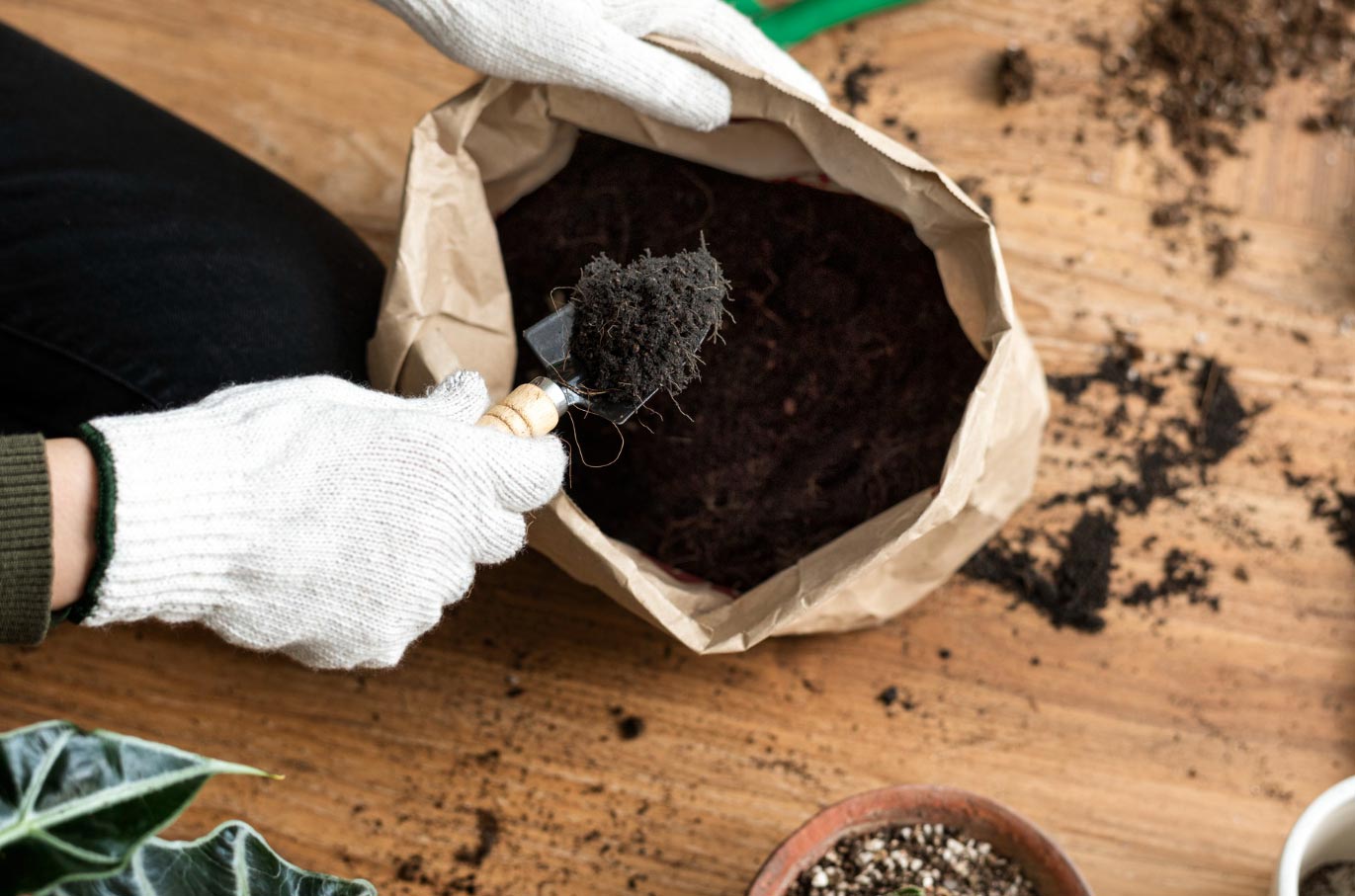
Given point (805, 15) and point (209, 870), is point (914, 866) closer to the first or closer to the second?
point (209, 870)

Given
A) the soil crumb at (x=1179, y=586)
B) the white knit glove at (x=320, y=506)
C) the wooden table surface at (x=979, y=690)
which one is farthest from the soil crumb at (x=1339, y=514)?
the white knit glove at (x=320, y=506)

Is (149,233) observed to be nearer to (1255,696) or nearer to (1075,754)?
(1075,754)

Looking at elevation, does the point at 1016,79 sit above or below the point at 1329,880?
above

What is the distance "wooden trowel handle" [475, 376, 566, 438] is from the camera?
2.30 feet

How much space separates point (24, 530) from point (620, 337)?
1.26 ft

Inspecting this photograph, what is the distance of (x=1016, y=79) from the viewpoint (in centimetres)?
105

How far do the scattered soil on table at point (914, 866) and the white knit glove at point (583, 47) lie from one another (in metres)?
0.58

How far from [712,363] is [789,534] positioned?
0.17 m

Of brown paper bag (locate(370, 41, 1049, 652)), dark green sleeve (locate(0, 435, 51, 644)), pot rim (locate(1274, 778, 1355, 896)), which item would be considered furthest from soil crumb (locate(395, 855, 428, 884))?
pot rim (locate(1274, 778, 1355, 896))

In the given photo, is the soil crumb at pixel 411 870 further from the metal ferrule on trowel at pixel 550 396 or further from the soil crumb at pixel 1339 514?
the soil crumb at pixel 1339 514

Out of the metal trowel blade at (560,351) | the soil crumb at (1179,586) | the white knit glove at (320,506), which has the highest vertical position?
the soil crumb at (1179,586)

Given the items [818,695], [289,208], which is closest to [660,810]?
[818,695]

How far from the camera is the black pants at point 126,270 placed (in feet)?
2.63

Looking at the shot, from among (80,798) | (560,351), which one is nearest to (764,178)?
(560,351)
